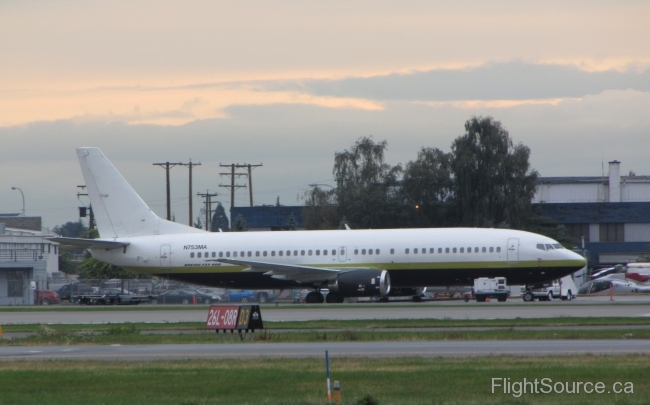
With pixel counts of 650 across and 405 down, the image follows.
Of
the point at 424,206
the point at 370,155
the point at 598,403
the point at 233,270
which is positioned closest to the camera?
the point at 598,403

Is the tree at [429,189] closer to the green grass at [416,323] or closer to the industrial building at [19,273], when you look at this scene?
the industrial building at [19,273]

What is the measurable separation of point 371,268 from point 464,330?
1976 cm

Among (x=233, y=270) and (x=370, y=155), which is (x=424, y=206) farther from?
(x=233, y=270)

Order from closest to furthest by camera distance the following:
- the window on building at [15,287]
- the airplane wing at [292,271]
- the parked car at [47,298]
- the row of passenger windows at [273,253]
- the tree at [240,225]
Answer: the airplane wing at [292,271] < the row of passenger windows at [273,253] < the parked car at [47,298] < the window on building at [15,287] < the tree at [240,225]

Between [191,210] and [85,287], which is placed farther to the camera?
[191,210]

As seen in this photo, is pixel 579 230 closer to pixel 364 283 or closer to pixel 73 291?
pixel 73 291

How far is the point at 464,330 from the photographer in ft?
86.0

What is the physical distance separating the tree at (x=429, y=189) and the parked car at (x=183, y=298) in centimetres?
3137

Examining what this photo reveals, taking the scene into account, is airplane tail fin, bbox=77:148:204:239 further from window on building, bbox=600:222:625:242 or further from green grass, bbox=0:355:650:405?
window on building, bbox=600:222:625:242

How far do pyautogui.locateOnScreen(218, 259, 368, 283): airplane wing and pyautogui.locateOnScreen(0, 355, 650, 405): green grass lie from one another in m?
27.0

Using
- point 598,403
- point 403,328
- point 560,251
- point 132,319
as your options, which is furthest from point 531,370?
point 560,251

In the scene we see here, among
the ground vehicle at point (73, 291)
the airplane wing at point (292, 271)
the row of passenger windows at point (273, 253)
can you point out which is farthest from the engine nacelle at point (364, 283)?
the ground vehicle at point (73, 291)

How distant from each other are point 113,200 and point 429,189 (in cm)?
4142

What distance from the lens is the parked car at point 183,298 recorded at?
58.2 metres
